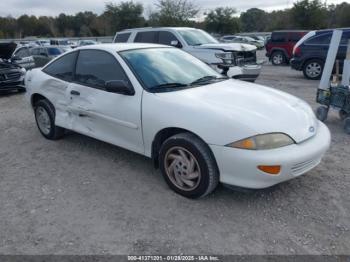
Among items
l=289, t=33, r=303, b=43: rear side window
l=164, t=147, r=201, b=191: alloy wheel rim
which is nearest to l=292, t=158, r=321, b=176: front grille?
l=164, t=147, r=201, b=191: alloy wheel rim

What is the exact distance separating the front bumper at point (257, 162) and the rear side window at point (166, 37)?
731 cm

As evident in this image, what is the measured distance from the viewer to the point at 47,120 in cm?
520

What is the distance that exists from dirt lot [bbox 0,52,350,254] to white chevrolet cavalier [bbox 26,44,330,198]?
0.33 metres

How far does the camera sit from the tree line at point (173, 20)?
1512 inches

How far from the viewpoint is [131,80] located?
3.68 m

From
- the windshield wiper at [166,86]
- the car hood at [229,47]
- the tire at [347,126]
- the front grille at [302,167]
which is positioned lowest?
the tire at [347,126]

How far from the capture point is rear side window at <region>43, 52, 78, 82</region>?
4.61m

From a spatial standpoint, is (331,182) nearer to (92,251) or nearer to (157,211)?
(157,211)

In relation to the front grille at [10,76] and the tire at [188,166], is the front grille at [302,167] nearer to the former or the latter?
the tire at [188,166]

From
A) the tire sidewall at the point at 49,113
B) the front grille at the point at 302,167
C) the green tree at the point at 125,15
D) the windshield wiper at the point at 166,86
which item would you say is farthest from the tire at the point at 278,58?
the green tree at the point at 125,15

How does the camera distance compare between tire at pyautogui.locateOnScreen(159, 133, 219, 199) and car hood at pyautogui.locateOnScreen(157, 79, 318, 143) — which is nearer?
car hood at pyautogui.locateOnScreen(157, 79, 318, 143)

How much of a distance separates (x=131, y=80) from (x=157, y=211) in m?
1.51

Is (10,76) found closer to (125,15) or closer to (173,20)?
(173,20)

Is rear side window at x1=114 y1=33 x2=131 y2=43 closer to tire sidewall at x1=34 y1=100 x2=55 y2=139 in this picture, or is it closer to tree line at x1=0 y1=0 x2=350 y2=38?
tire sidewall at x1=34 y1=100 x2=55 y2=139
